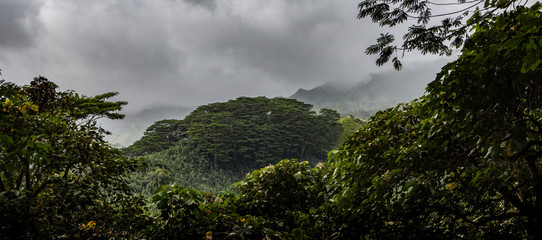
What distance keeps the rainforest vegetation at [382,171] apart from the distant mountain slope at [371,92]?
5425 inches

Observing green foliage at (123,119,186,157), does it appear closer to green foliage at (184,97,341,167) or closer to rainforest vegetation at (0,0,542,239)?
green foliage at (184,97,341,167)

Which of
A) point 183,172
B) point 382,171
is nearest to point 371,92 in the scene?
point 183,172

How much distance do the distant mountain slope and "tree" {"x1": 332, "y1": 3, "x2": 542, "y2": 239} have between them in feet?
455

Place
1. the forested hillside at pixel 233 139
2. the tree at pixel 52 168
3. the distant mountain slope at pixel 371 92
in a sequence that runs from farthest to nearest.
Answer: the distant mountain slope at pixel 371 92 → the forested hillside at pixel 233 139 → the tree at pixel 52 168

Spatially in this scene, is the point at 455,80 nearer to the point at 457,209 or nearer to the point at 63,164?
the point at 457,209

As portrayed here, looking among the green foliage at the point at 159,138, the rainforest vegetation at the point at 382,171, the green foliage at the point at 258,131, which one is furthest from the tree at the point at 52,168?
the green foliage at the point at 159,138

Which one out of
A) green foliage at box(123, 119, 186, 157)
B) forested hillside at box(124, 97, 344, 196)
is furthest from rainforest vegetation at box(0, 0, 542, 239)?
green foliage at box(123, 119, 186, 157)

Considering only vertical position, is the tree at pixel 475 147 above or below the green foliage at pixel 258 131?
below

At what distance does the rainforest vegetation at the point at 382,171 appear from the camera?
4.94ft

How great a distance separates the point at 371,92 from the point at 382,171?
17239 cm

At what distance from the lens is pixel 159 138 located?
92.8 feet

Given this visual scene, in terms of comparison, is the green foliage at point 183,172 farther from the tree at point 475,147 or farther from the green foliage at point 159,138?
the tree at point 475,147

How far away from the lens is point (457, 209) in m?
2.13

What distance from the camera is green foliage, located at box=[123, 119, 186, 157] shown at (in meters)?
27.6
